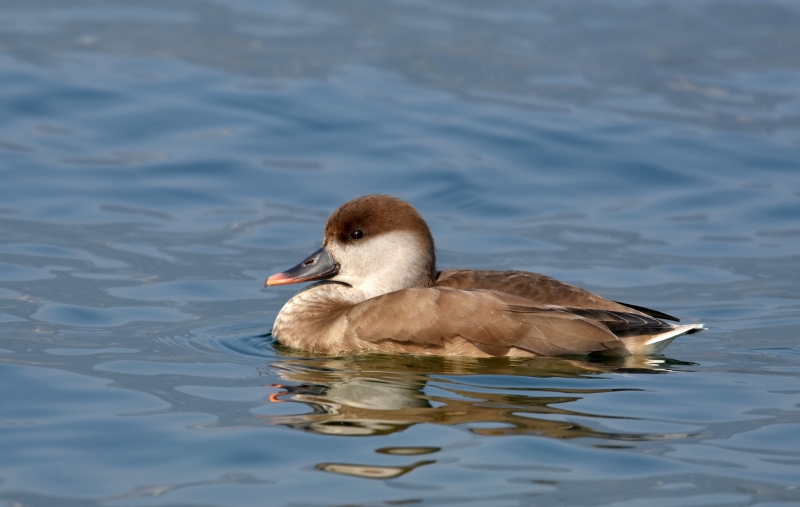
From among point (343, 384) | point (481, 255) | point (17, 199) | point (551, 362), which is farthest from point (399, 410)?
point (17, 199)

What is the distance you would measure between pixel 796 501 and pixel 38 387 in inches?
152

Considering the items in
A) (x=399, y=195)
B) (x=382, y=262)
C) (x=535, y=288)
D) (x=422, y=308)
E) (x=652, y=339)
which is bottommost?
(x=652, y=339)

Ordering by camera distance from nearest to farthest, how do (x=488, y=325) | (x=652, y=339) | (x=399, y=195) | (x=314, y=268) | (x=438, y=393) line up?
(x=438, y=393) < (x=488, y=325) < (x=652, y=339) < (x=314, y=268) < (x=399, y=195)

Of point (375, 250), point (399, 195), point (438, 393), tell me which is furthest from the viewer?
point (399, 195)

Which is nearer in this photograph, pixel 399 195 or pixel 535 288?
pixel 535 288

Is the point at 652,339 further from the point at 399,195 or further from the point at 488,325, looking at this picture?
the point at 399,195

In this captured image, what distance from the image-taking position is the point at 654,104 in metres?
14.5

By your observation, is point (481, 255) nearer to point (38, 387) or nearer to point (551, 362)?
point (551, 362)

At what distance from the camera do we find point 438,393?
609 centimetres

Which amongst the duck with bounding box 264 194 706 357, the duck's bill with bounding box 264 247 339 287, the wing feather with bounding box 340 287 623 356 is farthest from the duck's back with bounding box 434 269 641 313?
the duck's bill with bounding box 264 247 339 287

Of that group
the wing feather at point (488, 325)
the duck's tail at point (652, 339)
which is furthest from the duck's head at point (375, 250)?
the duck's tail at point (652, 339)

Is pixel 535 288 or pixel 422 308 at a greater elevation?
pixel 535 288

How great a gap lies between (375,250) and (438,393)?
1643mm

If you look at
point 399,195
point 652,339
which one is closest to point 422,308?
point 652,339
